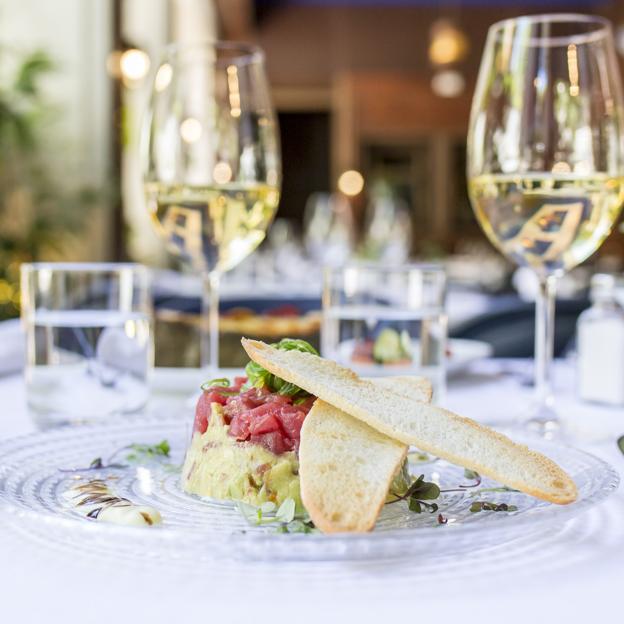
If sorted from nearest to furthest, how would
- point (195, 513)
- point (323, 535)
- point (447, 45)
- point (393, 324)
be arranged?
1. point (323, 535)
2. point (195, 513)
3. point (393, 324)
4. point (447, 45)

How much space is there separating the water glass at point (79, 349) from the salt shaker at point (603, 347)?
0.51 metres

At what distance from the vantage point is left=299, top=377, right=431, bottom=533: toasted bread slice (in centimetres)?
46

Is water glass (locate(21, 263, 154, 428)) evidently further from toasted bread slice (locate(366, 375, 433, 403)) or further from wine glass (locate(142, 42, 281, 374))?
toasted bread slice (locate(366, 375, 433, 403))

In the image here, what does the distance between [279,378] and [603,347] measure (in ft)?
1.91

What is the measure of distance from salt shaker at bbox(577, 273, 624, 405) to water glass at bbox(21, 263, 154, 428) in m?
0.51

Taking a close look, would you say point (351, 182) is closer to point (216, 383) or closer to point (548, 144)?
point (548, 144)

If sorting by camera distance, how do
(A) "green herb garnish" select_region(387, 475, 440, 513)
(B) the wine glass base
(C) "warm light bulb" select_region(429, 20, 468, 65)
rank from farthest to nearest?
(C) "warm light bulb" select_region(429, 20, 468, 65) → (B) the wine glass base → (A) "green herb garnish" select_region(387, 475, 440, 513)

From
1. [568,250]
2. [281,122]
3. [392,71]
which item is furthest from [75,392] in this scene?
[281,122]

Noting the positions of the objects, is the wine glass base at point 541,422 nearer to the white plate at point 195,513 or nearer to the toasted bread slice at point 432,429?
the white plate at point 195,513

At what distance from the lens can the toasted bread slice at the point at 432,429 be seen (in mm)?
497

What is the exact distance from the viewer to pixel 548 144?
36.4 inches

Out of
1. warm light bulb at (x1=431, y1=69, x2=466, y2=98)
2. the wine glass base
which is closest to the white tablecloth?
the wine glass base

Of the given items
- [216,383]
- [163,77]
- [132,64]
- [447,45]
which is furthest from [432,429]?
[447,45]

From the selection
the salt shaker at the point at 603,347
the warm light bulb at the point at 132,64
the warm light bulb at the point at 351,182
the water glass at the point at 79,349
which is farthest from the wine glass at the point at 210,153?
the warm light bulb at the point at 351,182
